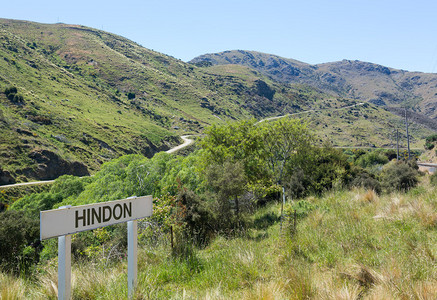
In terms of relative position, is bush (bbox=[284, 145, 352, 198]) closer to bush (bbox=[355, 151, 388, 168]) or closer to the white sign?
the white sign

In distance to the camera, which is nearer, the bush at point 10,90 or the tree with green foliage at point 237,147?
the tree with green foliage at point 237,147

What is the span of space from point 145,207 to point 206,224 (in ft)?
27.3

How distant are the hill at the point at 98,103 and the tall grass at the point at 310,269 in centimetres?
5831

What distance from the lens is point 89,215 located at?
349cm

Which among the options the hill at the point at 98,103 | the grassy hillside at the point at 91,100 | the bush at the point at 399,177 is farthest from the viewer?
the grassy hillside at the point at 91,100

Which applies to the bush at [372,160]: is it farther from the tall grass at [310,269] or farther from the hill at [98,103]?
the tall grass at [310,269]

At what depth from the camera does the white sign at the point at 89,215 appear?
3125mm

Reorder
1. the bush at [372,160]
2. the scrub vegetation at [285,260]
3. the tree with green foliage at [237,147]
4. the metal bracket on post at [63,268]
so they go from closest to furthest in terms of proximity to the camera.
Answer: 1. the metal bracket on post at [63,268]
2. the scrub vegetation at [285,260]
3. the tree with green foliage at [237,147]
4. the bush at [372,160]

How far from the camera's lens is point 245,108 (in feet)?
539

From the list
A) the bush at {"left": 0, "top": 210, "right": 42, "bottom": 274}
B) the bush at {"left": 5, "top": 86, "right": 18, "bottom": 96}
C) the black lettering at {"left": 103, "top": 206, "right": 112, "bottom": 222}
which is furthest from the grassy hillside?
the black lettering at {"left": 103, "top": 206, "right": 112, "bottom": 222}

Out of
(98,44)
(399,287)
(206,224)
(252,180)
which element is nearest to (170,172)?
(252,180)

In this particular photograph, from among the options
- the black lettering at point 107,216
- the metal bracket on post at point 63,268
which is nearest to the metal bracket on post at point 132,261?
the black lettering at point 107,216

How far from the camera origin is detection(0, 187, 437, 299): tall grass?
10.8 ft

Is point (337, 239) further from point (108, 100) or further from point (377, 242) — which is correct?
point (108, 100)
